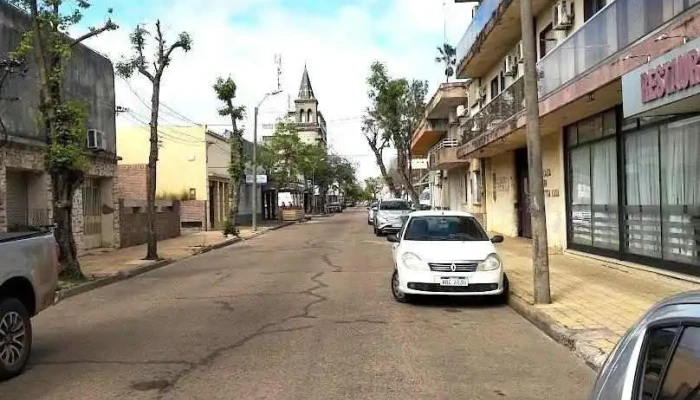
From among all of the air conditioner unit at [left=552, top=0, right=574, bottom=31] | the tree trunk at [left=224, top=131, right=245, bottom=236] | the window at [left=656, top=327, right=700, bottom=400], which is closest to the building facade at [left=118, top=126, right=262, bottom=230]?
the tree trunk at [left=224, top=131, right=245, bottom=236]

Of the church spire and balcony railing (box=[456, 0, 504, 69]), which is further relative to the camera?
Answer: the church spire

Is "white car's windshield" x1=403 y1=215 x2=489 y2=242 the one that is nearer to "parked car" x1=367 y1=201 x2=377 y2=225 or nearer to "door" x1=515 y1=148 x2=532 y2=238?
"door" x1=515 y1=148 x2=532 y2=238

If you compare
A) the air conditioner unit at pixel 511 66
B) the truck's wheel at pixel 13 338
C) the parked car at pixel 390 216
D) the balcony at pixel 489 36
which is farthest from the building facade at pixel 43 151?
the air conditioner unit at pixel 511 66

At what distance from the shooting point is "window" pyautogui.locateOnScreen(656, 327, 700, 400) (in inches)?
84.8

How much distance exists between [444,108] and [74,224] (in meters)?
21.3

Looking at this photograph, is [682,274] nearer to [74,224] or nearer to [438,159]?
[74,224]

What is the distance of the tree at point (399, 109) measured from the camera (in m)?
46.4

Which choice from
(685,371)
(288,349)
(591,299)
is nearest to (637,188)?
(591,299)

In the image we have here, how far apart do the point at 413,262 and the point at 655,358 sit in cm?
887

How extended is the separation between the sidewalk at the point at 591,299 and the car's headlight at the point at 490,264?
596 mm

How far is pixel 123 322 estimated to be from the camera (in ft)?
34.0

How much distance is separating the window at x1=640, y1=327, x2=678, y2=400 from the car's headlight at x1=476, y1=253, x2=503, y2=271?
28.4 ft

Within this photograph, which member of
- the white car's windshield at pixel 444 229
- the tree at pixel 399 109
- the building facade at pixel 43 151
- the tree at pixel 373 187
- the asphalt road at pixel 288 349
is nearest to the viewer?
the asphalt road at pixel 288 349

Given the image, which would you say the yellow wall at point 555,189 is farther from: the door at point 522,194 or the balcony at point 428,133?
the balcony at point 428,133
